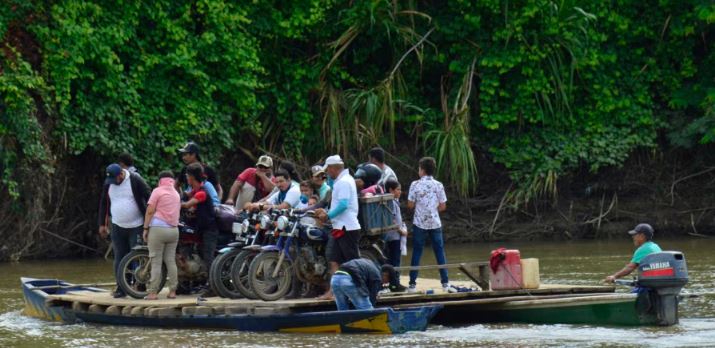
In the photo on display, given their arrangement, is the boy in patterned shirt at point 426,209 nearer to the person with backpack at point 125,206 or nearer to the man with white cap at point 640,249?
the man with white cap at point 640,249

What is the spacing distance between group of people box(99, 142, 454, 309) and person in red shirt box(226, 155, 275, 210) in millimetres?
12

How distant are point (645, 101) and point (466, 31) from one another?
390cm

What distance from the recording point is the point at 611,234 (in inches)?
1089

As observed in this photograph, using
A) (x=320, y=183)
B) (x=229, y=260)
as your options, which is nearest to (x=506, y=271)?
(x=320, y=183)

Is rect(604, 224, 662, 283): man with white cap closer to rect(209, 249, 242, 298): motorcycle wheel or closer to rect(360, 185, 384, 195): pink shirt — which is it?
rect(360, 185, 384, 195): pink shirt

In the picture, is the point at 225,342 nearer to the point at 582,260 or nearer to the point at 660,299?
the point at 660,299

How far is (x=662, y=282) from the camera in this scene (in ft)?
43.5

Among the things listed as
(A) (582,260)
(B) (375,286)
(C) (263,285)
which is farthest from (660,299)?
(A) (582,260)

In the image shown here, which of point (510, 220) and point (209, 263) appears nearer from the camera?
point (209, 263)

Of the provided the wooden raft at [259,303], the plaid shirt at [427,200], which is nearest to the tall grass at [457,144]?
the plaid shirt at [427,200]

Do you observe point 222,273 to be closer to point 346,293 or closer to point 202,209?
point 202,209

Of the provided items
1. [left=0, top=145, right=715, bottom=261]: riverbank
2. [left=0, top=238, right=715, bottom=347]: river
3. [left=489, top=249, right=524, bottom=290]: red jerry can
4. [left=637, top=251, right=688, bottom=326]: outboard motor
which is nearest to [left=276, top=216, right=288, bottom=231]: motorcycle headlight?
[left=0, top=238, right=715, bottom=347]: river

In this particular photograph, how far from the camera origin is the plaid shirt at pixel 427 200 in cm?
1543

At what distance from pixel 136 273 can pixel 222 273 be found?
116cm
